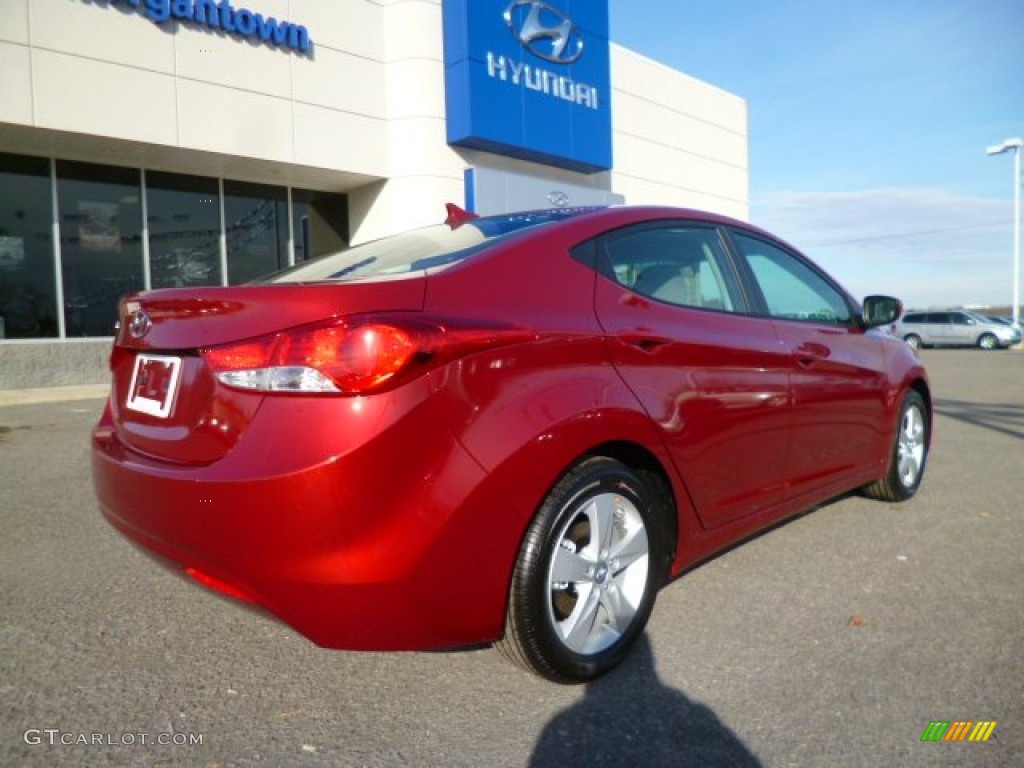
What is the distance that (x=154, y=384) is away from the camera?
226cm

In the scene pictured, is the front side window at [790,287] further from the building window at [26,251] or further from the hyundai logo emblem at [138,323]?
the building window at [26,251]

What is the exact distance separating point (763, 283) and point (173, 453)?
2.52 metres

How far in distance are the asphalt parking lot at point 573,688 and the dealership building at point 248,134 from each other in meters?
9.72

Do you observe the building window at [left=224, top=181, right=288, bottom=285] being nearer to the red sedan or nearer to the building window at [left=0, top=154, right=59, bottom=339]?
the building window at [left=0, top=154, right=59, bottom=339]

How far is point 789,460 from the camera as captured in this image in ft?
10.6

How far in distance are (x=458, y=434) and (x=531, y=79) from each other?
14.3 m

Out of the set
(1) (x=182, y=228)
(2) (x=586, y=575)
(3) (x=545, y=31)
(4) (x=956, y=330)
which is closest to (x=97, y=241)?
(1) (x=182, y=228)

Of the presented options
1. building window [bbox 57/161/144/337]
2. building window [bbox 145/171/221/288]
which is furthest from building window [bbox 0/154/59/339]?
building window [bbox 145/171/221/288]

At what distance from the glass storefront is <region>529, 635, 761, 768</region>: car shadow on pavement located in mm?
10726

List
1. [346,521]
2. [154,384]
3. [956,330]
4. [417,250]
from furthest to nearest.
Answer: [956,330], [417,250], [154,384], [346,521]

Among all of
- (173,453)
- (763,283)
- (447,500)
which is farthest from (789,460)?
(173,453)

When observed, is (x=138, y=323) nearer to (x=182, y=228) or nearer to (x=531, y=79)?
(x=182, y=228)

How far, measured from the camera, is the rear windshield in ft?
7.84

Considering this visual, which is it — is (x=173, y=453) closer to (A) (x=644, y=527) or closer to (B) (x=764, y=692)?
(A) (x=644, y=527)
